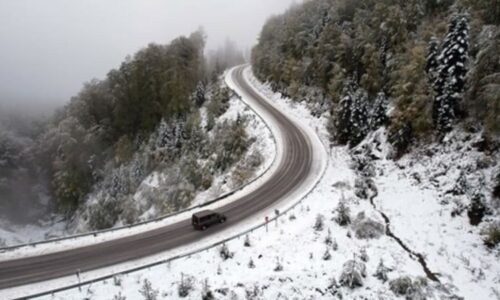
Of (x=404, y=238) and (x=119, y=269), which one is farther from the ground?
(x=119, y=269)

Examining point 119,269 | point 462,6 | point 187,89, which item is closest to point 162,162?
point 187,89

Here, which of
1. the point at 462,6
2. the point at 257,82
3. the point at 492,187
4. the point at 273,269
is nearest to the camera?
the point at 273,269

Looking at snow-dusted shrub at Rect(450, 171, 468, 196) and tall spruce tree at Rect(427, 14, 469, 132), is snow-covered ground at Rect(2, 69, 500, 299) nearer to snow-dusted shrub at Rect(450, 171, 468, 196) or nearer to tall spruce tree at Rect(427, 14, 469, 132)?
snow-dusted shrub at Rect(450, 171, 468, 196)

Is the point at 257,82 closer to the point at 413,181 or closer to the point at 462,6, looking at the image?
the point at 462,6

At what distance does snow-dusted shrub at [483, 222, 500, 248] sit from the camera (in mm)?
20172

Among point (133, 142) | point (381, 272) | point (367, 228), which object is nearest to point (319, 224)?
point (367, 228)

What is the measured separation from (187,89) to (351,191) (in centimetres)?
5028

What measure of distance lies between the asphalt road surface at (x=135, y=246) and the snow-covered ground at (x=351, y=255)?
2799mm

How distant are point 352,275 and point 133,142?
202 ft

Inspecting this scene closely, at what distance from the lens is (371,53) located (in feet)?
150

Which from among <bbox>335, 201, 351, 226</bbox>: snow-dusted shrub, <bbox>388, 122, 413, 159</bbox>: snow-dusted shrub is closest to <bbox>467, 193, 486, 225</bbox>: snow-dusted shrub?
<bbox>335, 201, 351, 226</bbox>: snow-dusted shrub

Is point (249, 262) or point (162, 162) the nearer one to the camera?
point (249, 262)

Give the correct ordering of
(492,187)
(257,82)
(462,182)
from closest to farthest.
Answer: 1. (492,187)
2. (462,182)
3. (257,82)

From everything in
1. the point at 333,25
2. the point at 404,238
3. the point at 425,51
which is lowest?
the point at 404,238
